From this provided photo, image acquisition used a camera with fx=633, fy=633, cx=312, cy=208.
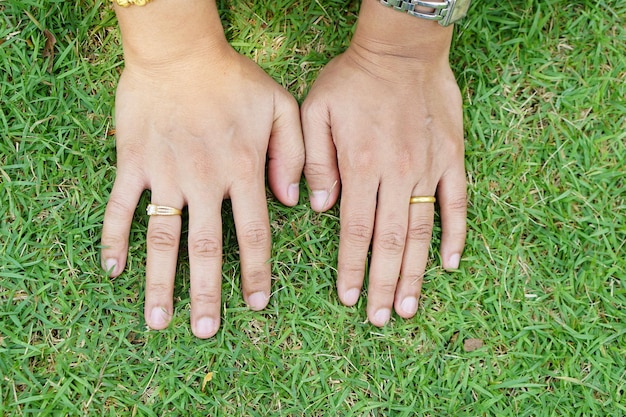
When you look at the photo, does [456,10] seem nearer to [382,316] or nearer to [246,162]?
[246,162]

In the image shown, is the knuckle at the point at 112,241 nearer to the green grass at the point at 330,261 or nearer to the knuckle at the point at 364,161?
the green grass at the point at 330,261

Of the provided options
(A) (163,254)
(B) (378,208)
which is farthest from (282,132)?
(A) (163,254)

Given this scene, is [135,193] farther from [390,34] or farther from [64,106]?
[390,34]

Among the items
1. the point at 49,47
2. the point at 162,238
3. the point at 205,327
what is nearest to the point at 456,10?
the point at 162,238

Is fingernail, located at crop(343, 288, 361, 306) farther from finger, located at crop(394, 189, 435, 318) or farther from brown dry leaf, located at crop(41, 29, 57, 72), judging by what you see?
brown dry leaf, located at crop(41, 29, 57, 72)

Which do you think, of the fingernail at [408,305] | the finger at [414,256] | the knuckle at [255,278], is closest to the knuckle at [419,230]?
the finger at [414,256]

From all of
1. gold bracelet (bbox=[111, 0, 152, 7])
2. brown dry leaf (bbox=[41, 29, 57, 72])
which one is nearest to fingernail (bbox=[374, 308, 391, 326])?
gold bracelet (bbox=[111, 0, 152, 7])
